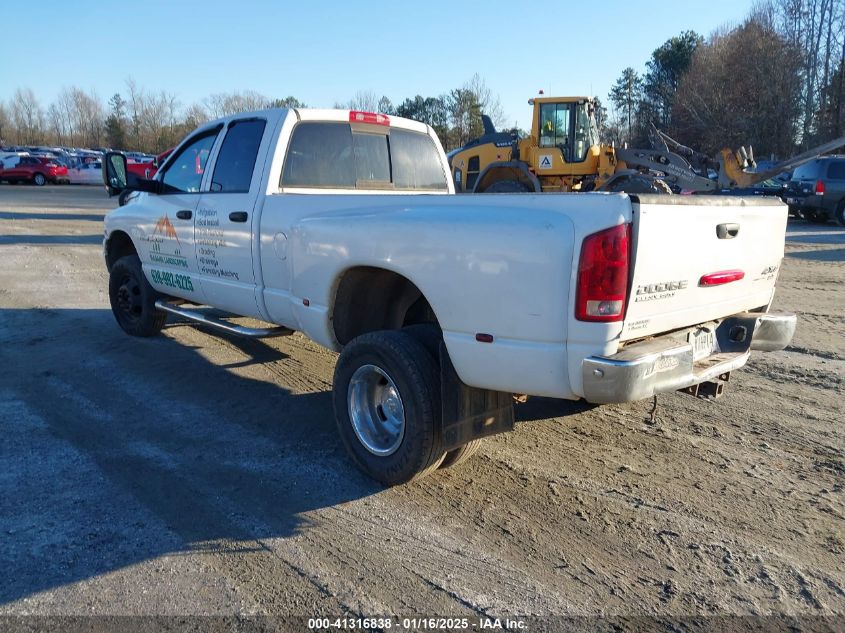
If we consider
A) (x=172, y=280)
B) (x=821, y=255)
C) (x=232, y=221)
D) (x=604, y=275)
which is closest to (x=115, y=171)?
(x=172, y=280)

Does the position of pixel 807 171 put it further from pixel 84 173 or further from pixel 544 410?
pixel 84 173

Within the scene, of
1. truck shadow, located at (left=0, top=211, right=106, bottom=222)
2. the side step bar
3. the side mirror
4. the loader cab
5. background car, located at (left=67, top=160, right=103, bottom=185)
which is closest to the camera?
the side step bar

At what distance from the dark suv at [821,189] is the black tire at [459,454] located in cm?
1970

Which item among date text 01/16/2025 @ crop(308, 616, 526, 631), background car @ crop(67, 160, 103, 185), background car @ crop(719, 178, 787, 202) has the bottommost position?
date text 01/16/2025 @ crop(308, 616, 526, 631)

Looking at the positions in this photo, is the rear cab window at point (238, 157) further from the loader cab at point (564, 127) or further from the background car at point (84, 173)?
the background car at point (84, 173)

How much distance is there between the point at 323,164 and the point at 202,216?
114cm

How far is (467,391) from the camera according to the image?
12.1 ft

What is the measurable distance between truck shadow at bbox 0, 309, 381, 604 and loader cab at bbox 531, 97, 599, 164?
1158 cm

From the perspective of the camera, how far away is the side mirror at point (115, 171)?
684 centimetres

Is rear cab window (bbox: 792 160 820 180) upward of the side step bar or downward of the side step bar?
upward

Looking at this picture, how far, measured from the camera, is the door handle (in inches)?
137

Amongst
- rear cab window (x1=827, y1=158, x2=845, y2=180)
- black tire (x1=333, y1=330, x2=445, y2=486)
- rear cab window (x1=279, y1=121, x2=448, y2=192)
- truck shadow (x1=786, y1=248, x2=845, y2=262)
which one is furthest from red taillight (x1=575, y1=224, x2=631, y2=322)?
rear cab window (x1=827, y1=158, x2=845, y2=180)

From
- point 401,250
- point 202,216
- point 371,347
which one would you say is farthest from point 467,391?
point 202,216

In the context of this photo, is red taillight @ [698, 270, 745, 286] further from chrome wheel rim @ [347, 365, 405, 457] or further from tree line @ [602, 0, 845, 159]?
tree line @ [602, 0, 845, 159]
